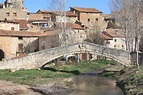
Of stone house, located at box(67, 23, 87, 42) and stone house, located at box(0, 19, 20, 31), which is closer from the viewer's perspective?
stone house, located at box(0, 19, 20, 31)

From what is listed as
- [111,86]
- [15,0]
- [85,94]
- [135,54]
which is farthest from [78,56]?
[15,0]

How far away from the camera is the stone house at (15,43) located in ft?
171

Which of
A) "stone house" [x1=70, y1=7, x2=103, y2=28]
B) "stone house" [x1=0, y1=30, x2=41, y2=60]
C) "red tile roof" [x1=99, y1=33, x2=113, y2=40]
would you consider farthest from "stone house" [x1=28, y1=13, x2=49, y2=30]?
"stone house" [x1=0, y1=30, x2=41, y2=60]

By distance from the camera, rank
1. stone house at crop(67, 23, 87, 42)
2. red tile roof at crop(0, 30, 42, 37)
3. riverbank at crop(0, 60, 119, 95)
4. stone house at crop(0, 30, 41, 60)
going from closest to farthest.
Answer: riverbank at crop(0, 60, 119, 95)
stone house at crop(0, 30, 41, 60)
red tile roof at crop(0, 30, 42, 37)
stone house at crop(67, 23, 87, 42)

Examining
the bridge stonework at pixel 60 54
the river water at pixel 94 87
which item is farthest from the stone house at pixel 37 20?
the river water at pixel 94 87

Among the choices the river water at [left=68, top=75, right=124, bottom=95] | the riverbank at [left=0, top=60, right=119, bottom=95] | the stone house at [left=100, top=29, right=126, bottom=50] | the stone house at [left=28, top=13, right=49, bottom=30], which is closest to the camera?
the riverbank at [left=0, top=60, right=119, bottom=95]

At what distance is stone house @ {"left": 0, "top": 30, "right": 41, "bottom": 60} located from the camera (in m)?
52.0

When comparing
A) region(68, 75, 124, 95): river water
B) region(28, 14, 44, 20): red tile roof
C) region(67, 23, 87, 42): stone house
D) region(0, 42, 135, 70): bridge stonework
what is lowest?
region(68, 75, 124, 95): river water

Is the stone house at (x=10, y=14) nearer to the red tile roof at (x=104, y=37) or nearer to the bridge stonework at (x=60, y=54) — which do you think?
the red tile roof at (x=104, y=37)

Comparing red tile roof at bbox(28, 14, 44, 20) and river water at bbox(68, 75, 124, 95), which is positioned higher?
red tile roof at bbox(28, 14, 44, 20)

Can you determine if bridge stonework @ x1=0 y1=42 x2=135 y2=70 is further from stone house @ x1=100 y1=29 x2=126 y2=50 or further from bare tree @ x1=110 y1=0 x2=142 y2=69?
stone house @ x1=100 y1=29 x2=126 y2=50

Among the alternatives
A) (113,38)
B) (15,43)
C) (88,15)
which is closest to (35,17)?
(88,15)

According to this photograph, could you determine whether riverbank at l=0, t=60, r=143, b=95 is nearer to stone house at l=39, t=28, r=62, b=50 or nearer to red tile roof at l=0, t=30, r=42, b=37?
stone house at l=39, t=28, r=62, b=50

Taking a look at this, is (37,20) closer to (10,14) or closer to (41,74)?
(10,14)
